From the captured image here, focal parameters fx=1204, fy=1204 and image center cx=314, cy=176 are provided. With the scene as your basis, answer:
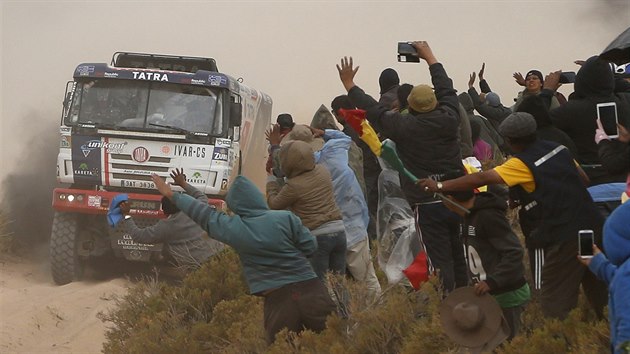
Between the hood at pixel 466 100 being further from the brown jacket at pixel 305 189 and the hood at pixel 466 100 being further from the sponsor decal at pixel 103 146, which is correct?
the sponsor decal at pixel 103 146

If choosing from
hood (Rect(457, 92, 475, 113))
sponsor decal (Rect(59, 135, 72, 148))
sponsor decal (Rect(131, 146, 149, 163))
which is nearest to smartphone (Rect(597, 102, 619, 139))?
hood (Rect(457, 92, 475, 113))

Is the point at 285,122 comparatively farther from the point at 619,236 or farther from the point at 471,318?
the point at 619,236

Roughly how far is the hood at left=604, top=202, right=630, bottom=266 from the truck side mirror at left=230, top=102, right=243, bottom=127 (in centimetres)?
995

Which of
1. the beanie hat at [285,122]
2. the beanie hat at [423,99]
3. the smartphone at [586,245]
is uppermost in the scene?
the beanie hat at [423,99]

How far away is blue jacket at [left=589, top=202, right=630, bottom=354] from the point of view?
4.94 m

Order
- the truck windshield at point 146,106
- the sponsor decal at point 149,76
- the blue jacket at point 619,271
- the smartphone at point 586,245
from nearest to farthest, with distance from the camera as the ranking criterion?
the blue jacket at point 619,271 < the smartphone at point 586,245 < the truck windshield at point 146,106 < the sponsor decal at point 149,76

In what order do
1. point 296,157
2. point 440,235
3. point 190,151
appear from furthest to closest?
point 190,151
point 296,157
point 440,235

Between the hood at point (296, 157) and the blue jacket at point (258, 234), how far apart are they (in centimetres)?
87

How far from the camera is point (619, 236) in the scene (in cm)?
500

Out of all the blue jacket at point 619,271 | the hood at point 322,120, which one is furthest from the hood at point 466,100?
the blue jacket at point 619,271

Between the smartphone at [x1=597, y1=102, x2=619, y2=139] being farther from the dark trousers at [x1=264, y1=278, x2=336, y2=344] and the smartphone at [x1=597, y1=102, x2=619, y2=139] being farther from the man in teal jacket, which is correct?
the dark trousers at [x1=264, y1=278, x2=336, y2=344]

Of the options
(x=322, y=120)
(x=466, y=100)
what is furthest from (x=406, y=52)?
(x=466, y=100)

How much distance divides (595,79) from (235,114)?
774 cm

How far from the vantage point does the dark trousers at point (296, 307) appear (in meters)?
7.45
